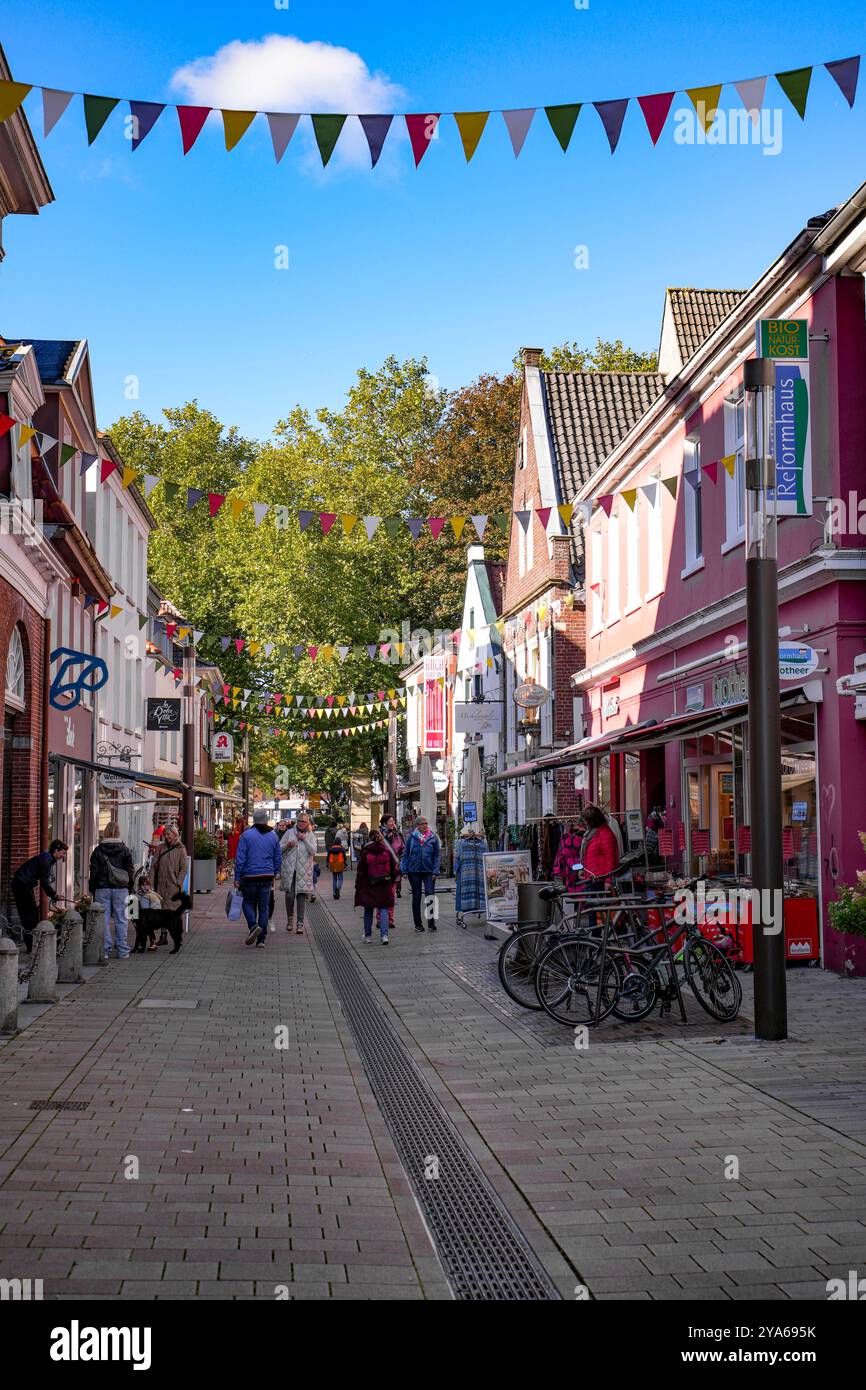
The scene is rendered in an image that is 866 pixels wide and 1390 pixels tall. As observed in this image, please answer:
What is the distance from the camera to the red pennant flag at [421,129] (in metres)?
9.22

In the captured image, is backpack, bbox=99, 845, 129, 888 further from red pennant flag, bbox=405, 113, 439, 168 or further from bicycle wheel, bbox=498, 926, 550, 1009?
red pennant flag, bbox=405, 113, 439, 168

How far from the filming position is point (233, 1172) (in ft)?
22.4

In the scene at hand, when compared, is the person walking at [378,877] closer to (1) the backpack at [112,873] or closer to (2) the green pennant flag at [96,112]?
(1) the backpack at [112,873]

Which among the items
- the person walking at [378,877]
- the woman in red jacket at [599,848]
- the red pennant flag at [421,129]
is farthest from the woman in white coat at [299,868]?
the red pennant flag at [421,129]

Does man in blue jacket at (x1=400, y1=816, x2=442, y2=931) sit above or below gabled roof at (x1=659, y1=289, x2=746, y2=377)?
below

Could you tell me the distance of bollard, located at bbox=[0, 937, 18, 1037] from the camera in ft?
35.1

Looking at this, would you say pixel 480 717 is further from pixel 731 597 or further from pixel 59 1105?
pixel 59 1105

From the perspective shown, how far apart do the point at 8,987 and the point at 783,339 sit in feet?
27.7

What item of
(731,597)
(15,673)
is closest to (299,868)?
(15,673)

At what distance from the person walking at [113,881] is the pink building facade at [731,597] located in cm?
648

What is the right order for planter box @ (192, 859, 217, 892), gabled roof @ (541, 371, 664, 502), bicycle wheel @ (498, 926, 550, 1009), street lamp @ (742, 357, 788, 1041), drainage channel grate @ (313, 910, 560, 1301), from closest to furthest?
1. drainage channel grate @ (313, 910, 560, 1301)
2. street lamp @ (742, 357, 788, 1041)
3. bicycle wheel @ (498, 926, 550, 1009)
4. gabled roof @ (541, 371, 664, 502)
5. planter box @ (192, 859, 217, 892)

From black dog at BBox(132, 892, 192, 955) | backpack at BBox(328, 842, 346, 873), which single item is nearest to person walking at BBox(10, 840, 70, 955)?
black dog at BBox(132, 892, 192, 955)

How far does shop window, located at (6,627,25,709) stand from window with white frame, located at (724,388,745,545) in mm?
9399

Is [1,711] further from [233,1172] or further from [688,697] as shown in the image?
[233,1172]
